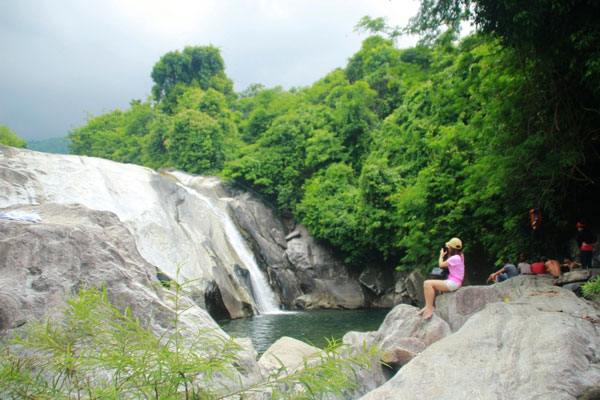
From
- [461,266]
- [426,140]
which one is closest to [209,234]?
[426,140]

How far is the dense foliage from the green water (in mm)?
3450

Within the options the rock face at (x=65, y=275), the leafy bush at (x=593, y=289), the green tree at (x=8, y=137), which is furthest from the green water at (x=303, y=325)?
the green tree at (x=8, y=137)

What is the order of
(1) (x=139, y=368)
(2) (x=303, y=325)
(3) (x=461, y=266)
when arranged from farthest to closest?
(2) (x=303, y=325)
(3) (x=461, y=266)
(1) (x=139, y=368)

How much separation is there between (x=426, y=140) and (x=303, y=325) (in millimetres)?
9345

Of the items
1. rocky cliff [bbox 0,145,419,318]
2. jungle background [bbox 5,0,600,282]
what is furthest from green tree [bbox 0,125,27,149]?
rocky cliff [bbox 0,145,419,318]

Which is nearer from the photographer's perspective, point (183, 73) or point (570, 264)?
point (570, 264)

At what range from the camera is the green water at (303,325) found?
13.1m

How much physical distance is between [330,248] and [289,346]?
15578 millimetres

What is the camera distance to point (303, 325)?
15.6 m

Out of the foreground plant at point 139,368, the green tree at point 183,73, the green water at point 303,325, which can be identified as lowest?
the green water at point 303,325

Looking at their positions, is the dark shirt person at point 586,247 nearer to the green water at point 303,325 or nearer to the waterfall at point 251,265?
the green water at point 303,325

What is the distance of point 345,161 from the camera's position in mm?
27281

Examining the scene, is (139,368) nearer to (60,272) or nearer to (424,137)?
(60,272)

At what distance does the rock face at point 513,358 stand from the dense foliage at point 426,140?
3.72 metres
